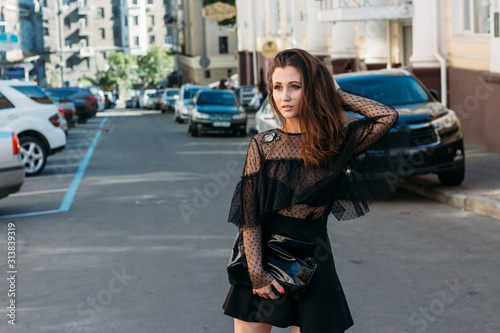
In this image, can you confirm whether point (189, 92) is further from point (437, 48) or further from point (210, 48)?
point (210, 48)

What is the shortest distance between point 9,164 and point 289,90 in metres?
8.90

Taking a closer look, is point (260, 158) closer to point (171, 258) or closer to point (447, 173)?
point (171, 258)

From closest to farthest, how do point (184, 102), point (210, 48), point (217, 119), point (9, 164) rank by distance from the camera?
point (9, 164) < point (217, 119) < point (184, 102) < point (210, 48)

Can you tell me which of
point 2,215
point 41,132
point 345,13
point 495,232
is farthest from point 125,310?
point 345,13

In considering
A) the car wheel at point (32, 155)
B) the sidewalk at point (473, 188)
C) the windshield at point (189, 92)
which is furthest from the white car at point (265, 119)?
the windshield at point (189, 92)

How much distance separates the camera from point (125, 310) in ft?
21.6

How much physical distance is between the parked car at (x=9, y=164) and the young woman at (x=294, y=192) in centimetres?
863

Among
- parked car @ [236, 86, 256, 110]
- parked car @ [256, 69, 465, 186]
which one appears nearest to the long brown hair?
parked car @ [256, 69, 465, 186]

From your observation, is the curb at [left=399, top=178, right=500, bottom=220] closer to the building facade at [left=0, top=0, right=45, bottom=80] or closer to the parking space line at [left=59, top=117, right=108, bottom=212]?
the parking space line at [left=59, top=117, right=108, bottom=212]

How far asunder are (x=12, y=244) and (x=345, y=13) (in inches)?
667

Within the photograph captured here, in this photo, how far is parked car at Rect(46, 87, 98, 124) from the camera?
4112 centimetres

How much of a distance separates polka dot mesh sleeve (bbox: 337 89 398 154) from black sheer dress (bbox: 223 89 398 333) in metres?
0.01

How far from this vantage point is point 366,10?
2455 cm

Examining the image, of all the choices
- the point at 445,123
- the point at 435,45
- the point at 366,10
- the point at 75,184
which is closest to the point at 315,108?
the point at 445,123
